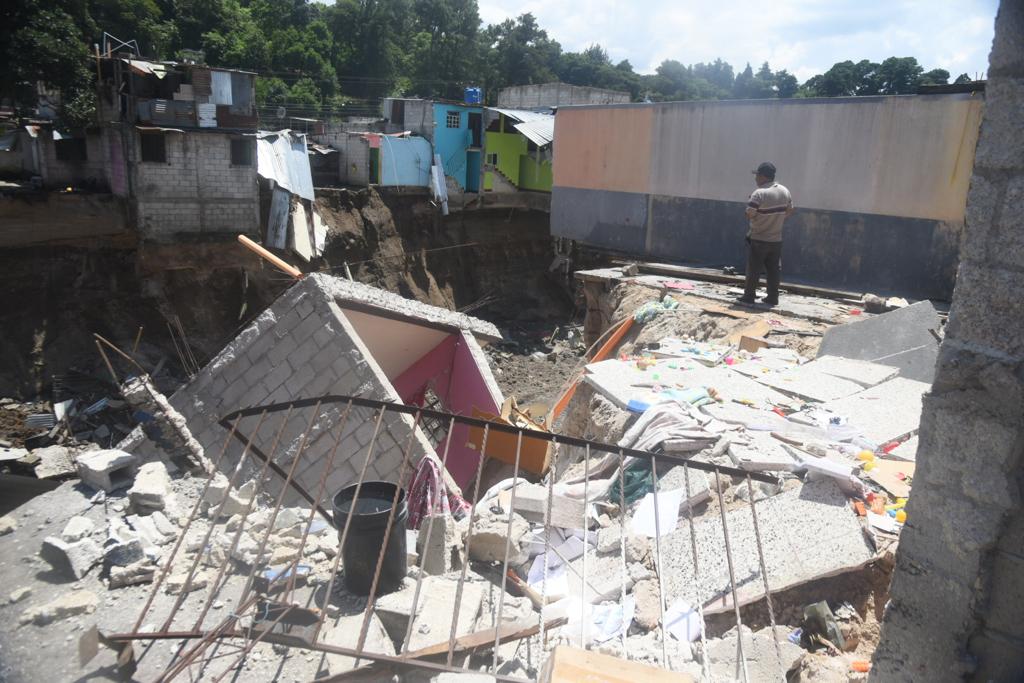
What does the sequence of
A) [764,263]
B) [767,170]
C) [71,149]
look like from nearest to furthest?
1. [767,170]
2. [764,263]
3. [71,149]

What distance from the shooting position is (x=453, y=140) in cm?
2448

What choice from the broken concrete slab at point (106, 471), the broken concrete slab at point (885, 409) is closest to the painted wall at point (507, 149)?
the broken concrete slab at point (885, 409)

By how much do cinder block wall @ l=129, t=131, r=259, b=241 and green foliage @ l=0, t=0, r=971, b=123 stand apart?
2904 mm

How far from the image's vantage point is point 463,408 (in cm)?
851

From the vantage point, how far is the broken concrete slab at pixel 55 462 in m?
11.3

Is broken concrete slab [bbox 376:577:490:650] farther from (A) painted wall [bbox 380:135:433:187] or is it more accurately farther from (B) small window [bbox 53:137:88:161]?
(A) painted wall [bbox 380:135:433:187]

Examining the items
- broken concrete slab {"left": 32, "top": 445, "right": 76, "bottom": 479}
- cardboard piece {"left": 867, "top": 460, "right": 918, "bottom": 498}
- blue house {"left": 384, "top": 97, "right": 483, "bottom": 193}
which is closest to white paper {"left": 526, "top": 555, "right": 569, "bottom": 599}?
cardboard piece {"left": 867, "top": 460, "right": 918, "bottom": 498}

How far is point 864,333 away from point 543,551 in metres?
4.57

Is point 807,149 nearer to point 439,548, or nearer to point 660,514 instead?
point 660,514

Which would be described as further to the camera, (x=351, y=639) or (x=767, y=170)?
(x=767, y=170)

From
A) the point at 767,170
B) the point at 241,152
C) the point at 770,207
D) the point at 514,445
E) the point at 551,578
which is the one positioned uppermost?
the point at 767,170

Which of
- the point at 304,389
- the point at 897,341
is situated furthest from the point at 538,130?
the point at 304,389

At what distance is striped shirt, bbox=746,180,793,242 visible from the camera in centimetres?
799

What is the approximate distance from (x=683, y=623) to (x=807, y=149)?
35.2ft
